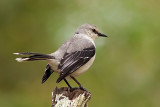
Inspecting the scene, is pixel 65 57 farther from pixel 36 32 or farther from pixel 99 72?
pixel 36 32

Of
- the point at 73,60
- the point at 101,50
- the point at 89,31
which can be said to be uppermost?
the point at 101,50

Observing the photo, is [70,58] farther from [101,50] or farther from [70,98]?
[101,50]

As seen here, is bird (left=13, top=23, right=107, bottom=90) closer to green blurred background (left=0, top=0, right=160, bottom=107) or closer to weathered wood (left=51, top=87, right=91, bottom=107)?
weathered wood (left=51, top=87, right=91, bottom=107)

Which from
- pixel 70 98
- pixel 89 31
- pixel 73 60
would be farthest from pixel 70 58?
pixel 89 31

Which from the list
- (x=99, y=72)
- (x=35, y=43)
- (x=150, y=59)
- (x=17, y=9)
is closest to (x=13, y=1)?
(x=17, y=9)

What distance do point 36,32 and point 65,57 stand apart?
3767 mm

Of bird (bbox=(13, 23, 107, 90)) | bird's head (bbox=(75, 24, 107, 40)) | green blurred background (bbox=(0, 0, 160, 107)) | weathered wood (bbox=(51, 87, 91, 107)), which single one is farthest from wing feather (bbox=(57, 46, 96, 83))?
green blurred background (bbox=(0, 0, 160, 107))

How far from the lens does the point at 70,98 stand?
596 cm

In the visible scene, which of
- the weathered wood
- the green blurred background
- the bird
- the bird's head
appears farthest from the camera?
the green blurred background

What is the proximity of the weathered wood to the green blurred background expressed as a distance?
3211mm

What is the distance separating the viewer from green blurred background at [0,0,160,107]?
953cm

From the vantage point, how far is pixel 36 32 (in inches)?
422

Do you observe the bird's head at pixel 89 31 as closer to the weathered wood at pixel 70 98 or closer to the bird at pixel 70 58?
the bird at pixel 70 58

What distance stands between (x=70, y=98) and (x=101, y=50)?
12.2 ft
